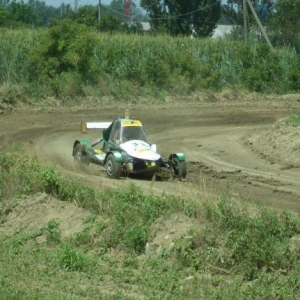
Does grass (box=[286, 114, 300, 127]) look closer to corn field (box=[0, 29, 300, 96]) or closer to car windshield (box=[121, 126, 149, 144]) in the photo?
car windshield (box=[121, 126, 149, 144])

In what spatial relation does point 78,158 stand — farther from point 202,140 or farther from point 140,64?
point 140,64

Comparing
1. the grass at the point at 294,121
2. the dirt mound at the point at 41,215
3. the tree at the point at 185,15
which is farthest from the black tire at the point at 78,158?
the tree at the point at 185,15

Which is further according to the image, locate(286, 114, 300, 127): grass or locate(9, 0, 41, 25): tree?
locate(9, 0, 41, 25): tree

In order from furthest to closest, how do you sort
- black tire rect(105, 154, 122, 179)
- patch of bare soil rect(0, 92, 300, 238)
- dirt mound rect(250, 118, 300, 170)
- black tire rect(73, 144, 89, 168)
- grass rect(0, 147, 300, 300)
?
dirt mound rect(250, 118, 300, 170)
black tire rect(73, 144, 89, 168)
black tire rect(105, 154, 122, 179)
patch of bare soil rect(0, 92, 300, 238)
grass rect(0, 147, 300, 300)

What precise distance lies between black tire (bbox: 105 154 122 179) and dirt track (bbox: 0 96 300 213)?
0.98 ft

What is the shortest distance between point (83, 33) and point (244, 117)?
859 cm

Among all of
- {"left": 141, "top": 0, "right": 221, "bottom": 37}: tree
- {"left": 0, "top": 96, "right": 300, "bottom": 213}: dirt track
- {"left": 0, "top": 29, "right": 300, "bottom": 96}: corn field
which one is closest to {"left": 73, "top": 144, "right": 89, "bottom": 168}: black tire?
{"left": 0, "top": 96, "right": 300, "bottom": 213}: dirt track

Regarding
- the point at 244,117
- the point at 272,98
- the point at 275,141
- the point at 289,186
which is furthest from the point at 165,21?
the point at 289,186

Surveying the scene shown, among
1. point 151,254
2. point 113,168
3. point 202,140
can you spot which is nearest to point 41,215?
point 151,254

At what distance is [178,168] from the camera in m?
17.5

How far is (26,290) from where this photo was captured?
9.15 m

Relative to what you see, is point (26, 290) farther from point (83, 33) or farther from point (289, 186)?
point (83, 33)

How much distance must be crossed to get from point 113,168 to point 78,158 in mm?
2222

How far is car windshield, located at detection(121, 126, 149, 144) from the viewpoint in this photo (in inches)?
717
